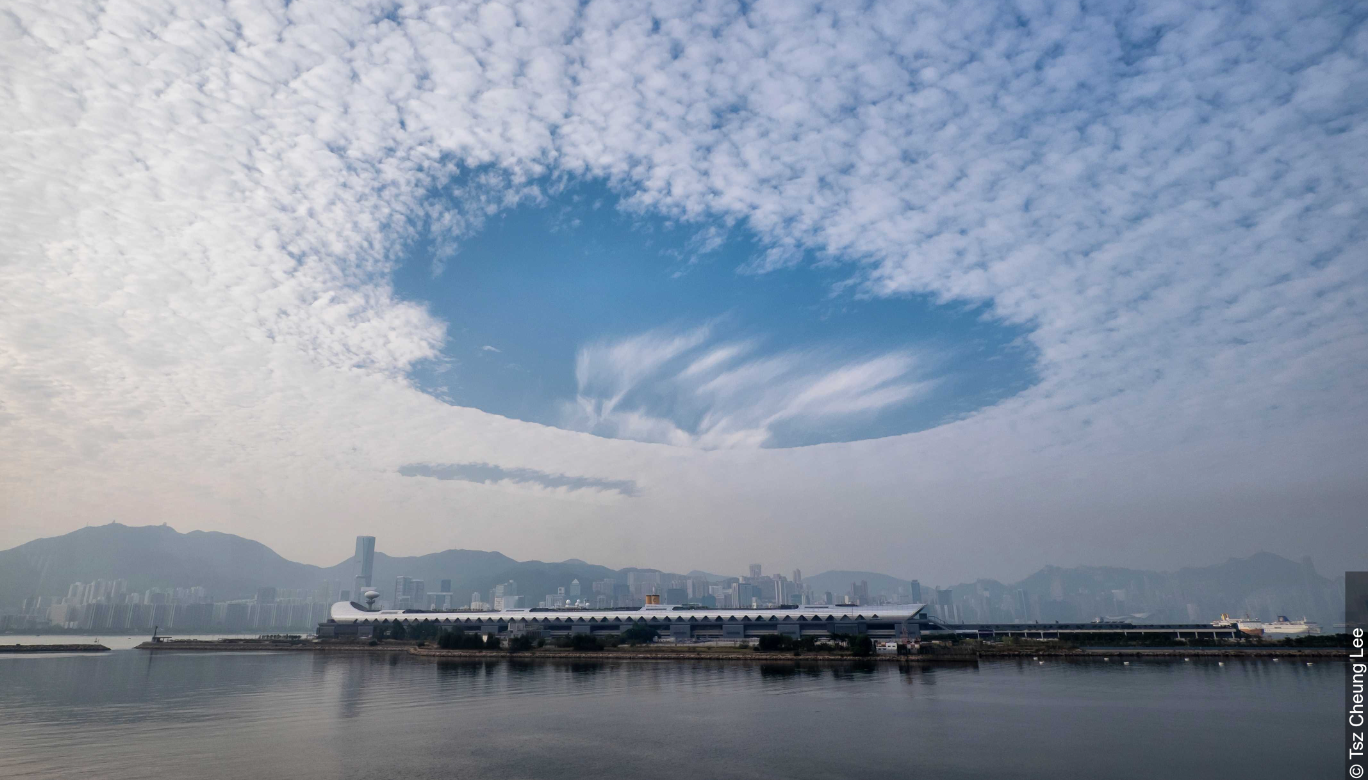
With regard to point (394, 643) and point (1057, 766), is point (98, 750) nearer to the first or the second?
point (1057, 766)

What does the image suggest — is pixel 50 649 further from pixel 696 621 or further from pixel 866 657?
pixel 866 657

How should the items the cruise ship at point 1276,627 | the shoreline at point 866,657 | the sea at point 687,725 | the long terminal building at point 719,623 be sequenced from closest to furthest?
the sea at point 687,725, the shoreline at point 866,657, the long terminal building at point 719,623, the cruise ship at point 1276,627

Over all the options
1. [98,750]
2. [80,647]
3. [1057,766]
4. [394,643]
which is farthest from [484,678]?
[80,647]

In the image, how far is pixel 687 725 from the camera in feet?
83.2

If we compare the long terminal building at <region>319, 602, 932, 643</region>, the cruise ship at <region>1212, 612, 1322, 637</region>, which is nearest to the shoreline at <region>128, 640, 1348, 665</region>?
the long terminal building at <region>319, 602, 932, 643</region>

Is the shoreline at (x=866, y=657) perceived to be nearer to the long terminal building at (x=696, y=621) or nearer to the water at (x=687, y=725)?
the water at (x=687, y=725)

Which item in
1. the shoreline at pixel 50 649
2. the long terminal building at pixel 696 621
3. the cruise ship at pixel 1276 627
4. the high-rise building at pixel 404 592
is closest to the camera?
the long terminal building at pixel 696 621

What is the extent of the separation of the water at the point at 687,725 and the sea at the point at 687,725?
0.42ft

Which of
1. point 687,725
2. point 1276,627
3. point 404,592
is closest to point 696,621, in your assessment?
point 687,725

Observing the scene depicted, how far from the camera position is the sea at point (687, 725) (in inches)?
754

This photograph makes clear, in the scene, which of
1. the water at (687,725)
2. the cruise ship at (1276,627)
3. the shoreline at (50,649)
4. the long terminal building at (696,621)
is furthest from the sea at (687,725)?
the shoreline at (50,649)

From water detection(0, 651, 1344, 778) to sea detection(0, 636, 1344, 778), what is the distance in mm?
127

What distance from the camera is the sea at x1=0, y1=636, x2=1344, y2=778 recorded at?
19.1 meters

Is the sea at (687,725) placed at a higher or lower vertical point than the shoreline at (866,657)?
higher
